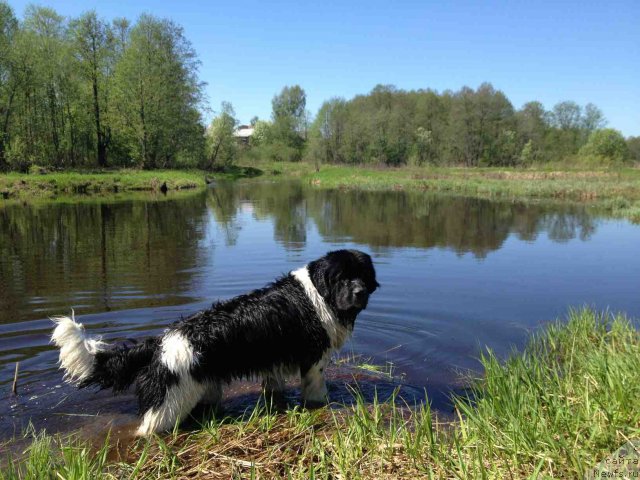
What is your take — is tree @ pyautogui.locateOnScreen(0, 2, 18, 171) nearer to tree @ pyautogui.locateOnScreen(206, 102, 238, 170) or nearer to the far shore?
the far shore

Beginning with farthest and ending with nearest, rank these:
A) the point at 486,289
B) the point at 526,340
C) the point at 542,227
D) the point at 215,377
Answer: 1. the point at 542,227
2. the point at 486,289
3. the point at 526,340
4. the point at 215,377

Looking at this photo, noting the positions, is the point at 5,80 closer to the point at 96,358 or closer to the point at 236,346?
the point at 96,358

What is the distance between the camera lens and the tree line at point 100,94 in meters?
Answer: 45.6

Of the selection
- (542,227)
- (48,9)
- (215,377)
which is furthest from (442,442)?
(48,9)

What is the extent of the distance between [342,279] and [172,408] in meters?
2.15

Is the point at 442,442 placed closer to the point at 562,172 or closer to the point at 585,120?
the point at 562,172

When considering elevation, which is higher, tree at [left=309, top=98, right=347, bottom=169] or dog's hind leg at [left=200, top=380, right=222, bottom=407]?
tree at [left=309, top=98, right=347, bottom=169]

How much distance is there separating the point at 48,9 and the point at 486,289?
5762cm

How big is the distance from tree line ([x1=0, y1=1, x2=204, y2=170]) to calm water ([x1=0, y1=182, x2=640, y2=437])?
2894cm

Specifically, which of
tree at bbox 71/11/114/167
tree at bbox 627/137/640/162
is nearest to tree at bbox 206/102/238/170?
tree at bbox 71/11/114/167

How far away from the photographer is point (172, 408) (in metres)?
4.25

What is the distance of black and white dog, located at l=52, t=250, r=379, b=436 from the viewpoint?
418 cm

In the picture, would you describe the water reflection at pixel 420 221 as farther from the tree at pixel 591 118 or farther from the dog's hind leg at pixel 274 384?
the tree at pixel 591 118

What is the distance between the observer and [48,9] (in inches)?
1934
